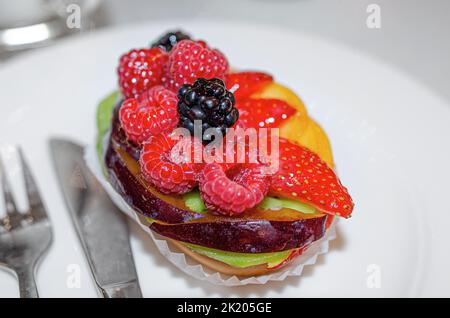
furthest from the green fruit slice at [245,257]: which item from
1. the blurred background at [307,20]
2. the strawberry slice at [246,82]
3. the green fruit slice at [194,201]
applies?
the blurred background at [307,20]

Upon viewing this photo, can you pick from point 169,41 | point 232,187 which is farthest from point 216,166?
point 169,41

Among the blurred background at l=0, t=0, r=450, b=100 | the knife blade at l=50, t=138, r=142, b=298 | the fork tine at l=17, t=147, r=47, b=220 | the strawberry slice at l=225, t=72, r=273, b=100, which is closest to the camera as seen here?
the knife blade at l=50, t=138, r=142, b=298

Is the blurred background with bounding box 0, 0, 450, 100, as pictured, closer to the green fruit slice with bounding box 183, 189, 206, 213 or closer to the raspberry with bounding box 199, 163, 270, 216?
the green fruit slice with bounding box 183, 189, 206, 213

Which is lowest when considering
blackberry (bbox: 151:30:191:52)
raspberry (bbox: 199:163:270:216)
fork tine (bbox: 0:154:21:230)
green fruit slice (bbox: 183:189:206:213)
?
fork tine (bbox: 0:154:21:230)

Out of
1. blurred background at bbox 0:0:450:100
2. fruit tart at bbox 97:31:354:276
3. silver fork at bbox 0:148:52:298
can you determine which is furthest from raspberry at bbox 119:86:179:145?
blurred background at bbox 0:0:450:100

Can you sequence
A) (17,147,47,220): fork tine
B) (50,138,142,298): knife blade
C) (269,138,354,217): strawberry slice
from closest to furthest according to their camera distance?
(269,138,354,217): strawberry slice, (50,138,142,298): knife blade, (17,147,47,220): fork tine

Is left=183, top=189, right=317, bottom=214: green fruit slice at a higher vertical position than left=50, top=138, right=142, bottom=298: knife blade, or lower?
higher
